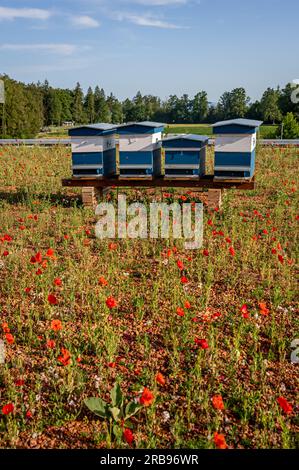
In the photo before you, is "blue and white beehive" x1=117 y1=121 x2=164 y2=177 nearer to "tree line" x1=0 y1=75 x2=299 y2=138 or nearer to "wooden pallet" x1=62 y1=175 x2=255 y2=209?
"wooden pallet" x1=62 y1=175 x2=255 y2=209

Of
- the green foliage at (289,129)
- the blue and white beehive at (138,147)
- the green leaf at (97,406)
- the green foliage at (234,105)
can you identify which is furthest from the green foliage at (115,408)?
the green foliage at (234,105)

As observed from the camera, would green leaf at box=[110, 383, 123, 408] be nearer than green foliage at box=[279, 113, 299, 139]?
Yes

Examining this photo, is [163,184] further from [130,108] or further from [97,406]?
[130,108]

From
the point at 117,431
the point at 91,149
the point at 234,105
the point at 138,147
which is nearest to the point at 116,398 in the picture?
the point at 117,431

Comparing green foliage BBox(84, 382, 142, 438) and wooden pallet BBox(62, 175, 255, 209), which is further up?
wooden pallet BBox(62, 175, 255, 209)

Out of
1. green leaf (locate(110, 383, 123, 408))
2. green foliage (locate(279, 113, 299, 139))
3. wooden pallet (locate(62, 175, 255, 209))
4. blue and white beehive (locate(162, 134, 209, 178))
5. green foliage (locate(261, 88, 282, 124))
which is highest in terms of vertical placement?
green foliage (locate(261, 88, 282, 124))

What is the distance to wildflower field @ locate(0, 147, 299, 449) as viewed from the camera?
3850 millimetres

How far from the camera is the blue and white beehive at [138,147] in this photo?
388 inches

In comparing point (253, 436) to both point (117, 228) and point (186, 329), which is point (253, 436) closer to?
point (186, 329)

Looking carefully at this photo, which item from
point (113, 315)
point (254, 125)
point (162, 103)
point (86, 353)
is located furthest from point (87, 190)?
point (162, 103)

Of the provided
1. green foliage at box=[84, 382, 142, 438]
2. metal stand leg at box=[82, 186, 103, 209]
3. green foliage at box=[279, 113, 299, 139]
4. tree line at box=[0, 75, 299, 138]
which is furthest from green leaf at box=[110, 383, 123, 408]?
tree line at box=[0, 75, 299, 138]

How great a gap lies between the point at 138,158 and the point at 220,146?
5.87 feet

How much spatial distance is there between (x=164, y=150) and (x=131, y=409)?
23.5 feet

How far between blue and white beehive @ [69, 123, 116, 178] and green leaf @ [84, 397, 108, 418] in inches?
281
